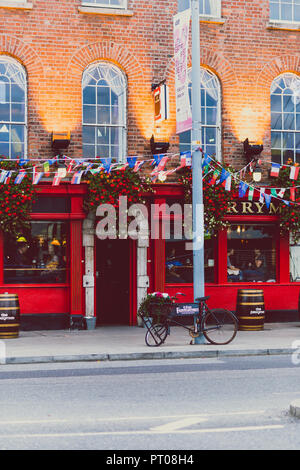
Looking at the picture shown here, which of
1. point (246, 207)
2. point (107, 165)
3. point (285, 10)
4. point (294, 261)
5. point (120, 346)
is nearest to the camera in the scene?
point (120, 346)

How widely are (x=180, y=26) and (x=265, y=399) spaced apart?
9.43 m

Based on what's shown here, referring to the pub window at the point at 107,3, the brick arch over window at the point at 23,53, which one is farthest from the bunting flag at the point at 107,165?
the pub window at the point at 107,3

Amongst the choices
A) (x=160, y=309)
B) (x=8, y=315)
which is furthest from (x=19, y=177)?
(x=160, y=309)

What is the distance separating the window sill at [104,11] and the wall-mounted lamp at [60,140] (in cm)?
316

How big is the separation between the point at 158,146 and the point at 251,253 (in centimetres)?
371

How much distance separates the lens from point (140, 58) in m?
18.1

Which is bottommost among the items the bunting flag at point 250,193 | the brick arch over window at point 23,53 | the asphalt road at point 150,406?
the asphalt road at point 150,406

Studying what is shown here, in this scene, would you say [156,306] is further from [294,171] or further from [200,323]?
[294,171]

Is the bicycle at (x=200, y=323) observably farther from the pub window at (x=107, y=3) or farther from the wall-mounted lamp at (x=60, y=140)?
the pub window at (x=107, y=3)

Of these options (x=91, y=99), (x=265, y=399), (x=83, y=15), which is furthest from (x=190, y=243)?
(x=265, y=399)

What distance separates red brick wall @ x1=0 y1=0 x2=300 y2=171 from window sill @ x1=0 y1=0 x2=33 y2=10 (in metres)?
0.11

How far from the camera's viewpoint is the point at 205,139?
18.7 m

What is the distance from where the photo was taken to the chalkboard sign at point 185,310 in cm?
1398

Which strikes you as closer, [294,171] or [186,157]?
[186,157]
